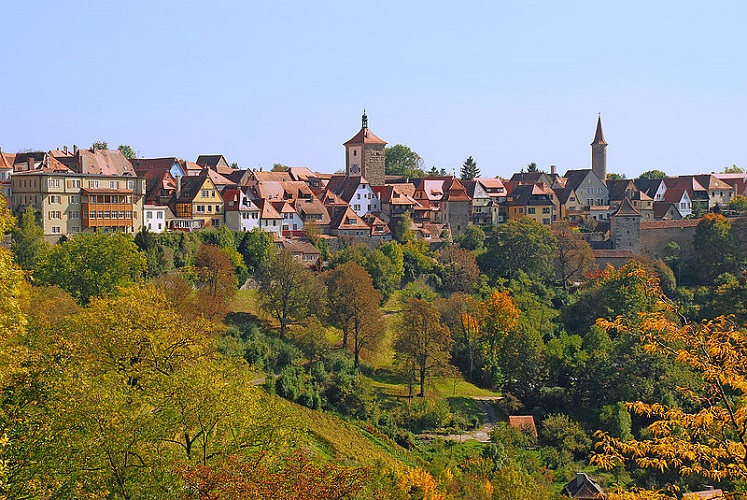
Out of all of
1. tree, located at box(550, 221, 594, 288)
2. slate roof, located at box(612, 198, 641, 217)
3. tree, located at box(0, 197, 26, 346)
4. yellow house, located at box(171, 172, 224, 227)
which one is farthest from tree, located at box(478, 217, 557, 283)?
tree, located at box(0, 197, 26, 346)

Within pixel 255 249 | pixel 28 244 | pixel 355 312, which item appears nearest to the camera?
pixel 28 244

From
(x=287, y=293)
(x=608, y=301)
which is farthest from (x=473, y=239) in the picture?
(x=287, y=293)

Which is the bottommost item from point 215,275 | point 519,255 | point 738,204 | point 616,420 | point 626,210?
point 616,420

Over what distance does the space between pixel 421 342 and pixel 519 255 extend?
65.2ft

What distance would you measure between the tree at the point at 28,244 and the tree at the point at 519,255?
93.2ft

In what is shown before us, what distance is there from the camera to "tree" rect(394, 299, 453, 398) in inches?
1693

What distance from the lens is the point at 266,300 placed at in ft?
153

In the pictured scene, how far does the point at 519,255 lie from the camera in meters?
61.1

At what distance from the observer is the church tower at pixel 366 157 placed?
251 feet

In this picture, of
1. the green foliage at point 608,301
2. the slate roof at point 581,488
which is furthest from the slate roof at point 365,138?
the slate roof at point 581,488

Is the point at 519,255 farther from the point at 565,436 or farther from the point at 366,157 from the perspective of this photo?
the point at 565,436

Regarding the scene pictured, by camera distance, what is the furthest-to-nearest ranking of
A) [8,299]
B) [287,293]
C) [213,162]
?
1. [213,162]
2. [287,293]
3. [8,299]

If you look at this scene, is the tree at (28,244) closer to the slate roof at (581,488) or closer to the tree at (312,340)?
the tree at (312,340)

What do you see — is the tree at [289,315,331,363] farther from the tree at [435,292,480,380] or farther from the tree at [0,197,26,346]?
the tree at [0,197,26,346]
